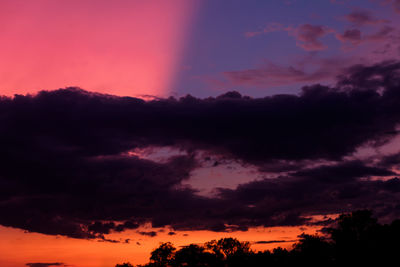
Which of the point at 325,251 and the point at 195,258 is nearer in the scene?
the point at 325,251

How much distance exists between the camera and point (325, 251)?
378 ft

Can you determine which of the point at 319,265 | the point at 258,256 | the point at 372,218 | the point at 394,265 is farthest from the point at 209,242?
the point at 394,265

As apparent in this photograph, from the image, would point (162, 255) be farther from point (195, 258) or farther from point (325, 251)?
point (325, 251)

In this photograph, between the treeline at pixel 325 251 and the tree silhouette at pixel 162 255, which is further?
the tree silhouette at pixel 162 255

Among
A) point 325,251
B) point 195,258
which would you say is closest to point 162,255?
point 195,258

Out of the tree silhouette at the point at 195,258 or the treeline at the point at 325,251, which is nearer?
the treeline at the point at 325,251

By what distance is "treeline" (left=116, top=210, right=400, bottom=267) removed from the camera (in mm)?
95525

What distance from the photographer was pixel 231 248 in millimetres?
153875

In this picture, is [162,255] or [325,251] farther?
[162,255]

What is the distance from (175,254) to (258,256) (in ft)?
121

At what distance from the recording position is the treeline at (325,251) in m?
95.5

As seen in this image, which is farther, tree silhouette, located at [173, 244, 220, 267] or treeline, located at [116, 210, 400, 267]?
tree silhouette, located at [173, 244, 220, 267]

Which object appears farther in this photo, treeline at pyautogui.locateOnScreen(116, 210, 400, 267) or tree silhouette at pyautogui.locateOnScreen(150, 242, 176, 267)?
tree silhouette at pyautogui.locateOnScreen(150, 242, 176, 267)

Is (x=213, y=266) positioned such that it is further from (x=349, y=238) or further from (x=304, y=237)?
(x=349, y=238)
